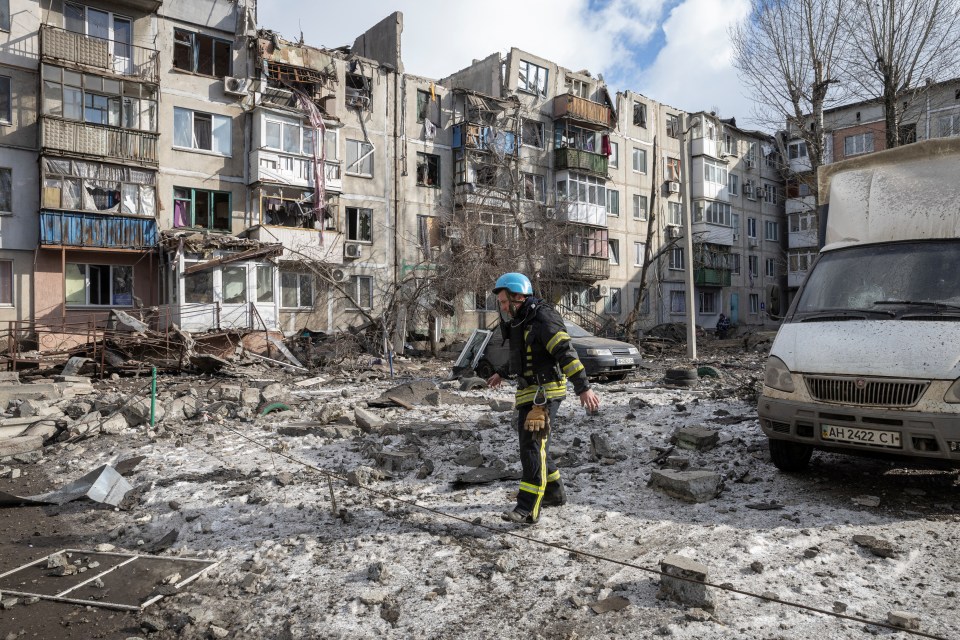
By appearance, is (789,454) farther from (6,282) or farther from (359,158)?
(359,158)

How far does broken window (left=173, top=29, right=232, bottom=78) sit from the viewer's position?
78.7ft

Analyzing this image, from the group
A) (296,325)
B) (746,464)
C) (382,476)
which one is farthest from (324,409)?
(296,325)

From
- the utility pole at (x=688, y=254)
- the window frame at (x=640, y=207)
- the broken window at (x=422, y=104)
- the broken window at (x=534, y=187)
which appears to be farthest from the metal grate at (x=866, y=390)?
the window frame at (x=640, y=207)

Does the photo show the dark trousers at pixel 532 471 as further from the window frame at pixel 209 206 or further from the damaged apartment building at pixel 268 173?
the window frame at pixel 209 206

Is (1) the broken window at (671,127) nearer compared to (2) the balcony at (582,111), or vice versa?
(2) the balcony at (582,111)

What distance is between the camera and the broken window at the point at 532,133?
3388 cm

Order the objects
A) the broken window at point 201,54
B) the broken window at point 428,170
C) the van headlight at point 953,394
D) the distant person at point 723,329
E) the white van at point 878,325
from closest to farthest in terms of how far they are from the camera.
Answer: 1. the van headlight at point 953,394
2. the white van at point 878,325
3. the broken window at point 201,54
4. the broken window at point 428,170
5. the distant person at point 723,329

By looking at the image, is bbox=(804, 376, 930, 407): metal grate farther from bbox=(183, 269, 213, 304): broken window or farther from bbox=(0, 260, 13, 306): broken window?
bbox=(0, 260, 13, 306): broken window

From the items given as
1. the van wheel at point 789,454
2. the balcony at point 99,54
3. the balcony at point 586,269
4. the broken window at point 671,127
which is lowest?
the van wheel at point 789,454

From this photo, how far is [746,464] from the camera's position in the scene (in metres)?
6.46

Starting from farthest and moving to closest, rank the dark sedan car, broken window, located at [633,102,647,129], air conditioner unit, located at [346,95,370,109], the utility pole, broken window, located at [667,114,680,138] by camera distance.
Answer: broken window, located at [667,114,680,138], broken window, located at [633,102,647,129], air conditioner unit, located at [346,95,370,109], the utility pole, the dark sedan car

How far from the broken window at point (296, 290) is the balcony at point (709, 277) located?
25835mm

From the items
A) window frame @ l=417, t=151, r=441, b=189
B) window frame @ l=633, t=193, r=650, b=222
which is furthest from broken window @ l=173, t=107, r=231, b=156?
window frame @ l=633, t=193, r=650, b=222

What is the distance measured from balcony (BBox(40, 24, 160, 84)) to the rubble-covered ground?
17.7 meters
